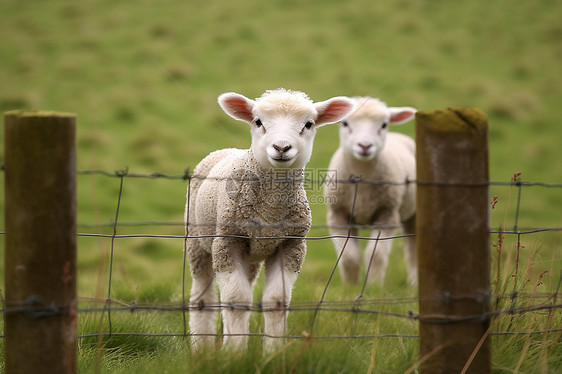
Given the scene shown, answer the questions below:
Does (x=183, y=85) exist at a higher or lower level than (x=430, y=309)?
higher

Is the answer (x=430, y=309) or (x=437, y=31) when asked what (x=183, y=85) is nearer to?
(x=437, y=31)

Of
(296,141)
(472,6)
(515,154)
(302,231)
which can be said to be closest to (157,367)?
(302,231)

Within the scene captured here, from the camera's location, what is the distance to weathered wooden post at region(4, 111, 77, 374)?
2.17 m

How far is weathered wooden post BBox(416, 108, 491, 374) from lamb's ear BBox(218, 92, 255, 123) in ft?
4.28

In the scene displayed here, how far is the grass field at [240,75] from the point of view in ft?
31.0

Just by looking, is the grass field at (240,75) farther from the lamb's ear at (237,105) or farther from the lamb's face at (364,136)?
the lamb's ear at (237,105)

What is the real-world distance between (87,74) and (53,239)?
11.8m

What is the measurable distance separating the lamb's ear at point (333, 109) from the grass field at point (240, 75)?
2.01 meters

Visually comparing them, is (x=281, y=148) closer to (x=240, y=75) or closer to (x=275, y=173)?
(x=275, y=173)

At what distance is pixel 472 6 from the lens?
16.5m

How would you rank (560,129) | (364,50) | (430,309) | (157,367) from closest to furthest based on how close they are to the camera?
(430,309) < (157,367) < (560,129) < (364,50)

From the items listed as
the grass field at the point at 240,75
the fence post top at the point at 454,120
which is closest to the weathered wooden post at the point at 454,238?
the fence post top at the point at 454,120

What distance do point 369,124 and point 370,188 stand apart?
0.65 metres

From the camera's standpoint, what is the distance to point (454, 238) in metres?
2.30
